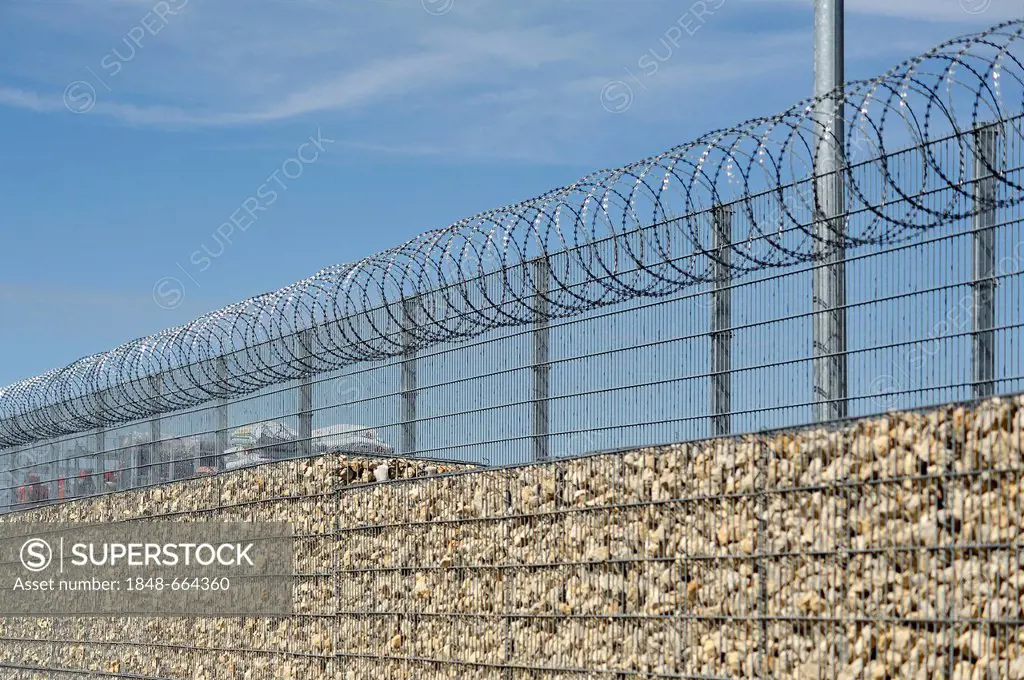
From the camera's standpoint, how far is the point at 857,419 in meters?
7.79

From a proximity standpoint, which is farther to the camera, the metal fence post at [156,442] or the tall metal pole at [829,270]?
the metal fence post at [156,442]

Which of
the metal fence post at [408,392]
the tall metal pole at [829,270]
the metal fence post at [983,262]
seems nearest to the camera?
the metal fence post at [983,262]

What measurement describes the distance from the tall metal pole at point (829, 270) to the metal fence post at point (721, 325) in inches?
32.8

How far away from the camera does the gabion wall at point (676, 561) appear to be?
23.8 feet

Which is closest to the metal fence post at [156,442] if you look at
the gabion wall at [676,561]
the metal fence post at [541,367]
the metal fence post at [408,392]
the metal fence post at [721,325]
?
the metal fence post at [408,392]

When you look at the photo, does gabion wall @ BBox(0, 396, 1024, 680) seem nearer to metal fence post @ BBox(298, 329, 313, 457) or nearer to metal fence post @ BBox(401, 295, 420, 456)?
metal fence post @ BBox(401, 295, 420, 456)

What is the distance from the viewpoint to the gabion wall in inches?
285

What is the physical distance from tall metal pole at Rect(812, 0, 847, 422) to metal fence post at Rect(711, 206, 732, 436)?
0.83 metres

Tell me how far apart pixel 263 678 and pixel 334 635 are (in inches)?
52.0

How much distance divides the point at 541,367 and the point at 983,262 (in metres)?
4.37

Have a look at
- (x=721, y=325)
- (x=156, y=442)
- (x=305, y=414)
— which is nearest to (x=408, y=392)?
(x=305, y=414)

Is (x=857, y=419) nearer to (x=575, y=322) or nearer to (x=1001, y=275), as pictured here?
(x=1001, y=275)

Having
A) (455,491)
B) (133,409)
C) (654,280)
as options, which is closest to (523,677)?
(455,491)

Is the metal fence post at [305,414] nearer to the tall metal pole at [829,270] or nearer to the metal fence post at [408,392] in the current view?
the metal fence post at [408,392]
